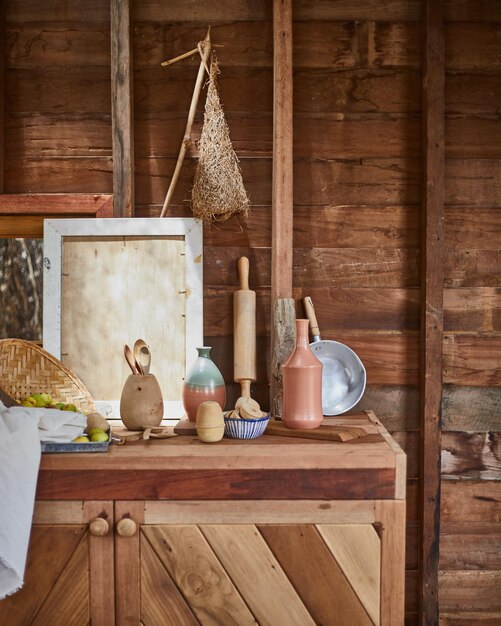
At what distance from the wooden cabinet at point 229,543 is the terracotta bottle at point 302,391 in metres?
0.25

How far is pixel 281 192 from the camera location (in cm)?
212

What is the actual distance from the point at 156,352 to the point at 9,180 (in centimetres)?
84

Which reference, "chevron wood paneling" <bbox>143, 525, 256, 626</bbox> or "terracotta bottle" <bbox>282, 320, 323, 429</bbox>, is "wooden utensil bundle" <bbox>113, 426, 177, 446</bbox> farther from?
"terracotta bottle" <bbox>282, 320, 323, 429</bbox>

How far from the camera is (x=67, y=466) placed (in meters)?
1.60

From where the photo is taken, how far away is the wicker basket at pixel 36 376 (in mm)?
1971

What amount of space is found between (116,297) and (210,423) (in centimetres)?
69

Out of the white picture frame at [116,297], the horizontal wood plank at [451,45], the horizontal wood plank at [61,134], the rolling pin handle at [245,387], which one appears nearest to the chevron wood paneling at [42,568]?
the white picture frame at [116,297]

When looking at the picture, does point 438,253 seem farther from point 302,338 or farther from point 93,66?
point 93,66

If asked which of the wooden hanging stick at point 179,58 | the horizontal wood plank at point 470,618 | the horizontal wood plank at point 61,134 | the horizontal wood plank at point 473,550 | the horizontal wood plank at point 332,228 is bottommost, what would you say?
the horizontal wood plank at point 470,618

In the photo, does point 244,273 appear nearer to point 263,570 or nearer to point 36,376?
point 36,376

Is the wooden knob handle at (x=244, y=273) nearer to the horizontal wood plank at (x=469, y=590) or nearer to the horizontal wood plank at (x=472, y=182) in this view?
the horizontal wood plank at (x=472, y=182)


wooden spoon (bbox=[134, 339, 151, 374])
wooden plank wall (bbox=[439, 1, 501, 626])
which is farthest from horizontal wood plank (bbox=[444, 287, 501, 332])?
wooden spoon (bbox=[134, 339, 151, 374])

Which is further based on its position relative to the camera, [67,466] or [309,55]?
[309,55]

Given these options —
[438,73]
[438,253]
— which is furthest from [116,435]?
[438,73]
